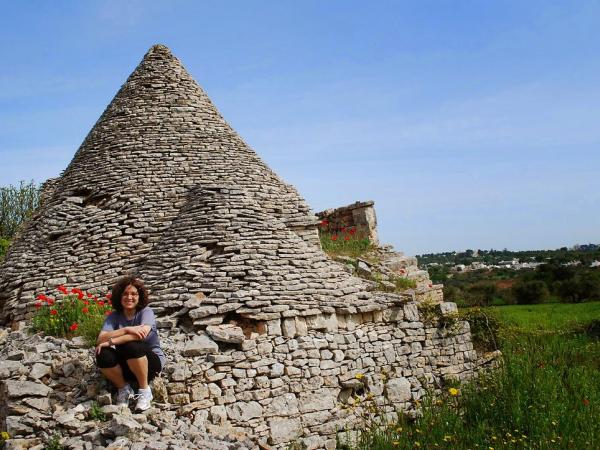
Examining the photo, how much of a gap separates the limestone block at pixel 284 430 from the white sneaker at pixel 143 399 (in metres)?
1.42

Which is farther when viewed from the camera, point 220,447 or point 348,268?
point 348,268

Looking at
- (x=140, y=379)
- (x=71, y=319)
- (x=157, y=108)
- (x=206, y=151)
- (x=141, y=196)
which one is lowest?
(x=140, y=379)

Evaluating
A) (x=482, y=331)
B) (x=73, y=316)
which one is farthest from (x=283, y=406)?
(x=482, y=331)

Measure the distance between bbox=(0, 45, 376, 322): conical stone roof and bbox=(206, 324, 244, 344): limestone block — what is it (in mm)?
687

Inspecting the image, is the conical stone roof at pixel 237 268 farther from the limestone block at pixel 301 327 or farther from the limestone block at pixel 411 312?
the limestone block at pixel 411 312

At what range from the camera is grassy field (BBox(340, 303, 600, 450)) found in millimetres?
6102

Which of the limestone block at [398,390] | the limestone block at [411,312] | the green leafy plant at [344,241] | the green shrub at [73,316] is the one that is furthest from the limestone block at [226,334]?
the green leafy plant at [344,241]

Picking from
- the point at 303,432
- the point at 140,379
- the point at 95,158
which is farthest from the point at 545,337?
the point at 95,158

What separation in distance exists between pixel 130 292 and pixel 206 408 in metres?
1.46

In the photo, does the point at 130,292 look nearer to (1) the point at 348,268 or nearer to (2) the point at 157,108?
(1) the point at 348,268

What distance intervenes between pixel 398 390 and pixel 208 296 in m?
2.69

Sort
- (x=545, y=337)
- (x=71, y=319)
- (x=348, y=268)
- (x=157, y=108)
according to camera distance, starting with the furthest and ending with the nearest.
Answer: (x=545, y=337), (x=157, y=108), (x=348, y=268), (x=71, y=319)

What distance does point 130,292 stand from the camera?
5602 millimetres

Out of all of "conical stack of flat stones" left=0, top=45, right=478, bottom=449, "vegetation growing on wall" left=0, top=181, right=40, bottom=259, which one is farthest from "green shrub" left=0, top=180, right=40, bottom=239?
"conical stack of flat stones" left=0, top=45, right=478, bottom=449
